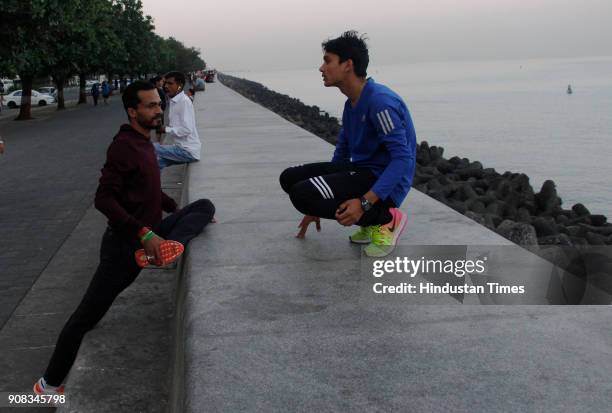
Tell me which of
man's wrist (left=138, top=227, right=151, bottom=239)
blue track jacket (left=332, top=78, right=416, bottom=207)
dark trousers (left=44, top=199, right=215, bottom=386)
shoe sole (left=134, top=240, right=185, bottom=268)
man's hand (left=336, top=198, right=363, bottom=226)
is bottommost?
dark trousers (left=44, top=199, right=215, bottom=386)

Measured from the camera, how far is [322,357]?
9.95 ft

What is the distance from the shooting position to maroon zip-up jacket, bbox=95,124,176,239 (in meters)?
3.77

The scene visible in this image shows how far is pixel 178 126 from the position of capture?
7992 millimetres

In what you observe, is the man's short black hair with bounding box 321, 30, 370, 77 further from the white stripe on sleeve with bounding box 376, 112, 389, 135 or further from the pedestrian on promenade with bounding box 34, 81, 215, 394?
the pedestrian on promenade with bounding box 34, 81, 215, 394

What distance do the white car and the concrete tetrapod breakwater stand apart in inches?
1633

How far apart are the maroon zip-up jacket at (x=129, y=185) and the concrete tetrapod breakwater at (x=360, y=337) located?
20.4 inches

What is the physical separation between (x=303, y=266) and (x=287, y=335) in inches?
43.9

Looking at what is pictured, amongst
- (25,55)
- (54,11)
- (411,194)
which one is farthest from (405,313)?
(25,55)

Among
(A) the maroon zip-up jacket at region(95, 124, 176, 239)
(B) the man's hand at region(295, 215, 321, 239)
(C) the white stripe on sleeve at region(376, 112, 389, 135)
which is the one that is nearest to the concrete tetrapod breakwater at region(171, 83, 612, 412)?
(B) the man's hand at region(295, 215, 321, 239)

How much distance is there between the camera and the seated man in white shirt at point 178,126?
299 inches

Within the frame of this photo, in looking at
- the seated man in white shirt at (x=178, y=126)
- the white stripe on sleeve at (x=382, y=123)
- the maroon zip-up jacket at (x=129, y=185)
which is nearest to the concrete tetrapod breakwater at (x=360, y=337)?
the maroon zip-up jacket at (x=129, y=185)

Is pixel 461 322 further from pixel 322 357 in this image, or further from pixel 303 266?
pixel 303 266

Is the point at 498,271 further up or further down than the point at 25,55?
further down

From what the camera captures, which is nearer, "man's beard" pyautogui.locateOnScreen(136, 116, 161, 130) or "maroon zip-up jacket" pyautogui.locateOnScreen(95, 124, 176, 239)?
"maroon zip-up jacket" pyautogui.locateOnScreen(95, 124, 176, 239)
